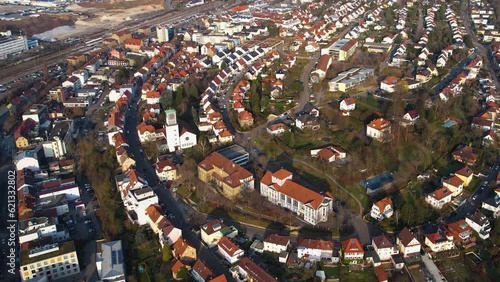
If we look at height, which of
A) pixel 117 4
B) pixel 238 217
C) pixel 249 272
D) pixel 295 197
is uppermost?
pixel 117 4

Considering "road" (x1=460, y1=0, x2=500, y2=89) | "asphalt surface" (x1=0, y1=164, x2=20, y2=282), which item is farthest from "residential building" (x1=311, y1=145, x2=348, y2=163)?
"road" (x1=460, y1=0, x2=500, y2=89)

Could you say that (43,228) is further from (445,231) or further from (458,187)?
(458,187)


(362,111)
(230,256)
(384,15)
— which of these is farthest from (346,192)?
(384,15)

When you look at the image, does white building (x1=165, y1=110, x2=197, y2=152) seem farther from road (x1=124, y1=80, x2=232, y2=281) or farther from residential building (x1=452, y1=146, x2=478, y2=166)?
residential building (x1=452, y1=146, x2=478, y2=166)

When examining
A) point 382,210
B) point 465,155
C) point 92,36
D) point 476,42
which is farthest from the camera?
point 92,36

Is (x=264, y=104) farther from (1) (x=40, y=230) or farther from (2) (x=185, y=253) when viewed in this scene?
(1) (x=40, y=230)

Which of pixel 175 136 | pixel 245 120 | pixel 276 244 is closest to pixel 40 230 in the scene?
pixel 175 136
